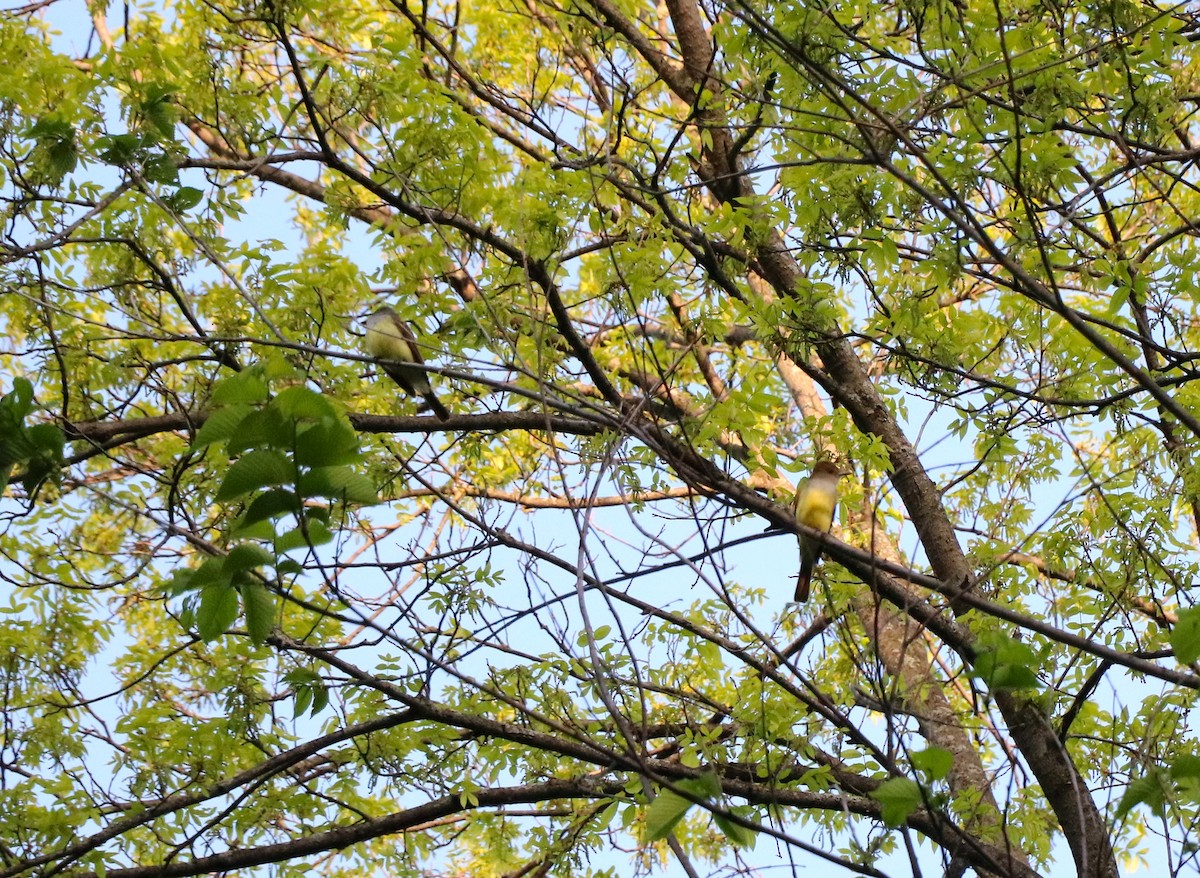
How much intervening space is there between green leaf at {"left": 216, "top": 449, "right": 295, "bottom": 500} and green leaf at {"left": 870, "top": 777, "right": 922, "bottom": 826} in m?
1.14

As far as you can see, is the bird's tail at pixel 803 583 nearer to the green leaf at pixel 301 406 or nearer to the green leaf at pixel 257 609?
the green leaf at pixel 257 609

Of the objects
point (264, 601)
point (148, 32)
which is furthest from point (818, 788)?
point (148, 32)

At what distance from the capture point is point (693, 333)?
5676mm

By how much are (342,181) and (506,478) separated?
376 centimetres

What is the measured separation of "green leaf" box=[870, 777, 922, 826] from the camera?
2000 mm

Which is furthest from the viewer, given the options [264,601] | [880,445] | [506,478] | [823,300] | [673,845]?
[506,478]

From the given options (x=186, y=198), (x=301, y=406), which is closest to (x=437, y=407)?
(x=186, y=198)

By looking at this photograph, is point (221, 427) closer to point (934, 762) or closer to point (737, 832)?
point (737, 832)

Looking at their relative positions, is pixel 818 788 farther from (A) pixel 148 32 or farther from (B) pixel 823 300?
(A) pixel 148 32

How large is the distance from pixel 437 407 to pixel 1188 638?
5.18m

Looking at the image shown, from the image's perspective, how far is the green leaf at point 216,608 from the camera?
162 cm

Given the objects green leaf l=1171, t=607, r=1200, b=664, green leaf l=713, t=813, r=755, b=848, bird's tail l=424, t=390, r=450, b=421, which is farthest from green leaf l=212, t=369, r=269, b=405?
bird's tail l=424, t=390, r=450, b=421

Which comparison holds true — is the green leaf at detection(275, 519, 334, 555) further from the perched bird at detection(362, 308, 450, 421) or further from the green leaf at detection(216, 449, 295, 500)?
the perched bird at detection(362, 308, 450, 421)

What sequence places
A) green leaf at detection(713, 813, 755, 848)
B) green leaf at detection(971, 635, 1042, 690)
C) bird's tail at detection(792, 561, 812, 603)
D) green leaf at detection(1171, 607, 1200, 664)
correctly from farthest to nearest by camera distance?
bird's tail at detection(792, 561, 812, 603), green leaf at detection(713, 813, 755, 848), green leaf at detection(971, 635, 1042, 690), green leaf at detection(1171, 607, 1200, 664)
